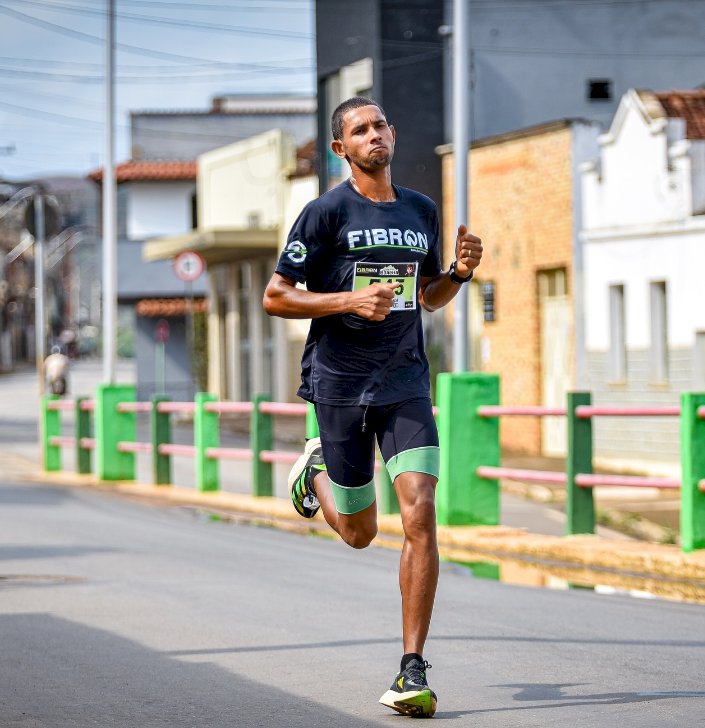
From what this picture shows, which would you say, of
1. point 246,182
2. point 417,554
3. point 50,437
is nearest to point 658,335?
point 50,437

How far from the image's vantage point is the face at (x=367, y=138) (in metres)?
6.16

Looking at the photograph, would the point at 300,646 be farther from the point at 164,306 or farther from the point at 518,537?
the point at 164,306

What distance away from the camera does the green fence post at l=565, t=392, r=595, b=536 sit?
12031 mm

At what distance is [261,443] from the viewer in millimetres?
16484

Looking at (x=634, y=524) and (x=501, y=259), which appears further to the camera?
(x=501, y=259)

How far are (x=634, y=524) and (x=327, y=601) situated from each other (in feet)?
27.4

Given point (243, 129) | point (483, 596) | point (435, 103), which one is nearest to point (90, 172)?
point (243, 129)

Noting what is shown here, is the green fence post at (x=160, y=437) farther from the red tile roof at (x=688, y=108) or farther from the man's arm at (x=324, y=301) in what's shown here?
the man's arm at (x=324, y=301)

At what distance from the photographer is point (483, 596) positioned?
31.8ft

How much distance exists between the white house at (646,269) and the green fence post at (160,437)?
8.18 meters

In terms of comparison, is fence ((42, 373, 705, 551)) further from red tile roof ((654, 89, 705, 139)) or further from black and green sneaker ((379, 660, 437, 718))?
red tile roof ((654, 89, 705, 139))

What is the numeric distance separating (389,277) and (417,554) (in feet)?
3.17

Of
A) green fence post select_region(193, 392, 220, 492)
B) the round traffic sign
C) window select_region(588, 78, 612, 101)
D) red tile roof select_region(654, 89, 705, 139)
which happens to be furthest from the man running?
window select_region(588, 78, 612, 101)

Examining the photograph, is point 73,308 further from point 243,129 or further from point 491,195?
point 491,195
